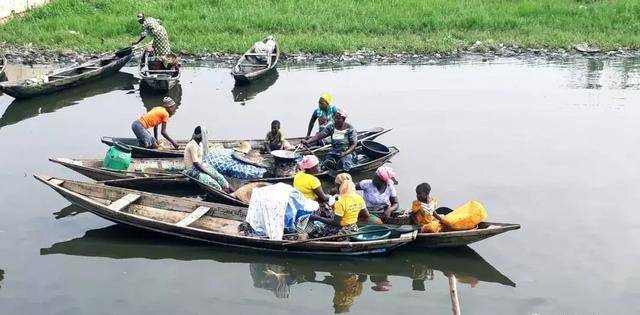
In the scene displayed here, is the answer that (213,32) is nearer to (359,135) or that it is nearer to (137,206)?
(359,135)

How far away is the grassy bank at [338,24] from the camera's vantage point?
21297 millimetres

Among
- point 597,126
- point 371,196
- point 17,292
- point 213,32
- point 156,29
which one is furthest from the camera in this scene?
point 213,32

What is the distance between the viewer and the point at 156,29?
16.7 m

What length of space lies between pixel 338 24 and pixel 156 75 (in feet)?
24.9

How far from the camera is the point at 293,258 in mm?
9117

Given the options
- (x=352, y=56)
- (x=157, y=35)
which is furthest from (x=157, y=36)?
(x=352, y=56)

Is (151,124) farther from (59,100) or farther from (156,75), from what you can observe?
(59,100)

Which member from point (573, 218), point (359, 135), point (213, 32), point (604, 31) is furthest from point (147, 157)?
point (604, 31)

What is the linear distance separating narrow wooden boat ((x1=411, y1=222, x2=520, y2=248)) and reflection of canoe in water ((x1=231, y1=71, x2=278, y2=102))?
8781mm

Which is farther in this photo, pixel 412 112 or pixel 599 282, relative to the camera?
pixel 412 112

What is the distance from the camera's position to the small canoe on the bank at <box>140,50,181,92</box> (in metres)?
16.4

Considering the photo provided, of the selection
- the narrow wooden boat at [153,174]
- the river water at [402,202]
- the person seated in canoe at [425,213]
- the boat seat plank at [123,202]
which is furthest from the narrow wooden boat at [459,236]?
the boat seat plank at [123,202]

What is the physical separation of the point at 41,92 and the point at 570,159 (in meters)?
11.5

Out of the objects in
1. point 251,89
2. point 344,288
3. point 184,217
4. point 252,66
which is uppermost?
point 252,66
